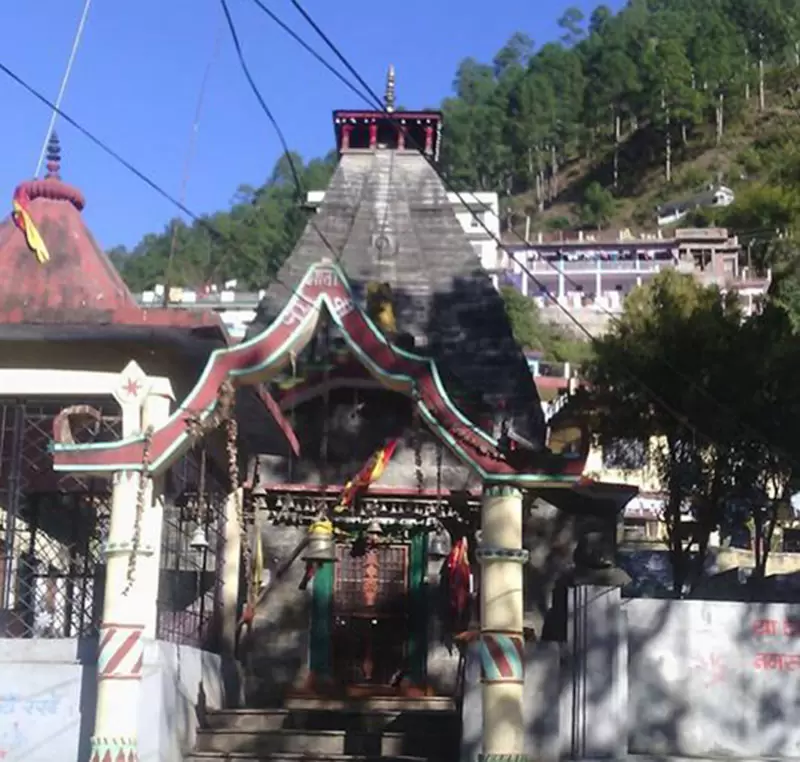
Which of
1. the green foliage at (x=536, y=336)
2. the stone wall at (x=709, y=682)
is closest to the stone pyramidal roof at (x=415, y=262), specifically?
the stone wall at (x=709, y=682)

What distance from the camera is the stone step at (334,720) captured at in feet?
40.7

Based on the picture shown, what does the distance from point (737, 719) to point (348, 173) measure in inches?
465

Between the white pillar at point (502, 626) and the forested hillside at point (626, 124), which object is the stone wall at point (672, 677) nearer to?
the white pillar at point (502, 626)

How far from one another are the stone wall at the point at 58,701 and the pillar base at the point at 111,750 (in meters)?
0.50

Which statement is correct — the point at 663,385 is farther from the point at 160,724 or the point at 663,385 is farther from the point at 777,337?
the point at 160,724

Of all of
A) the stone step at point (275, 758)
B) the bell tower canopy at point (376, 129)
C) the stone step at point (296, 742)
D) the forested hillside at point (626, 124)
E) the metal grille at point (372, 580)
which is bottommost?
the stone step at point (275, 758)

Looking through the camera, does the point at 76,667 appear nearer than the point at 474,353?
Yes

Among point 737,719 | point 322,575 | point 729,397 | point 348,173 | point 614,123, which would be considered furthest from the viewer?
point 614,123

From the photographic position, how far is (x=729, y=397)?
71.7 feet

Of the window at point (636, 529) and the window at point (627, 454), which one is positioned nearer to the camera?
the window at point (627, 454)

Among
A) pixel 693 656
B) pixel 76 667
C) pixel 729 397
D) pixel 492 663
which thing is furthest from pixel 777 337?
pixel 76 667

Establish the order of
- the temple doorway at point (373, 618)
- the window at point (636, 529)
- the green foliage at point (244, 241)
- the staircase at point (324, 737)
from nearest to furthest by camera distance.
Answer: the staircase at point (324, 737) < the temple doorway at point (373, 618) < the window at point (636, 529) < the green foliage at point (244, 241)

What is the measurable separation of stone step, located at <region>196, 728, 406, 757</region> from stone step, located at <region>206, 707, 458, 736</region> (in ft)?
0.78

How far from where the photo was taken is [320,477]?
1612 centimetres
